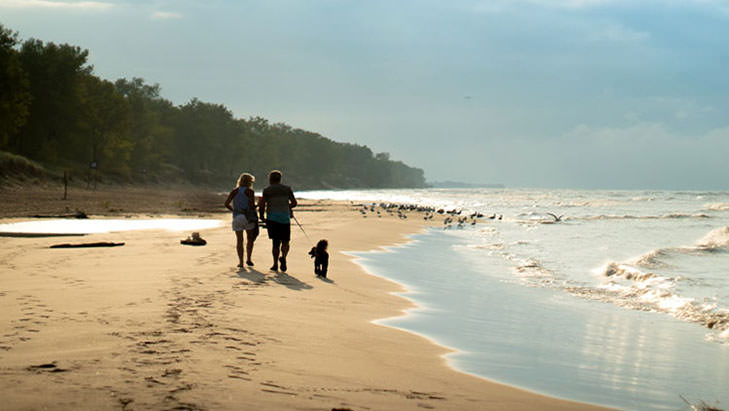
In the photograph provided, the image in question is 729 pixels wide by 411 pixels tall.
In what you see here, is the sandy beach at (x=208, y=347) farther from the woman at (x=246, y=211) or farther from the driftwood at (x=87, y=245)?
the driftwood at (x=87, y=245)

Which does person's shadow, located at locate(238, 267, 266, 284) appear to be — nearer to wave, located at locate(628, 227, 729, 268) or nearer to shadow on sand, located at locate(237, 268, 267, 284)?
shadow on sand, located at locate(237, 268, 267, 284)

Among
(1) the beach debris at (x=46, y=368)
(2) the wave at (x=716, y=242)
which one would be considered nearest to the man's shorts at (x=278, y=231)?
(1) the beach debris at (x=46, y=368)

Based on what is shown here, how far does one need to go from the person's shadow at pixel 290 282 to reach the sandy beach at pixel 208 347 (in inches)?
3.2

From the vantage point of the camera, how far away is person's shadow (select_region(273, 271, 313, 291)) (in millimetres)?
10505

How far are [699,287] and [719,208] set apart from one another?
179ft

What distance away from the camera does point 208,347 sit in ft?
18.3

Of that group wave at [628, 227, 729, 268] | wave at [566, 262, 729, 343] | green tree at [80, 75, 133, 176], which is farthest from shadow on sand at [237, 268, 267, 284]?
green tree at [80, 75, 133, 176]

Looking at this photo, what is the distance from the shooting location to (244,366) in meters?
5.12

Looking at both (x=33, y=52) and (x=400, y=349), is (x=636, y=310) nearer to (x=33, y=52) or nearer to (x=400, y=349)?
(x=400, y=349)

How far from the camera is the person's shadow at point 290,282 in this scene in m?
10.5

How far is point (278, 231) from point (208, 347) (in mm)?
6810

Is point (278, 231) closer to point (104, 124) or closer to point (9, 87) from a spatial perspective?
point (9, 87)

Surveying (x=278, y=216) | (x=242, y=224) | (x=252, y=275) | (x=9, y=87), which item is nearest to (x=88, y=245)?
(x=242, y=224)

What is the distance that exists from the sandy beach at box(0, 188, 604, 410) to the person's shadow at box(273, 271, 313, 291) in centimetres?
8
